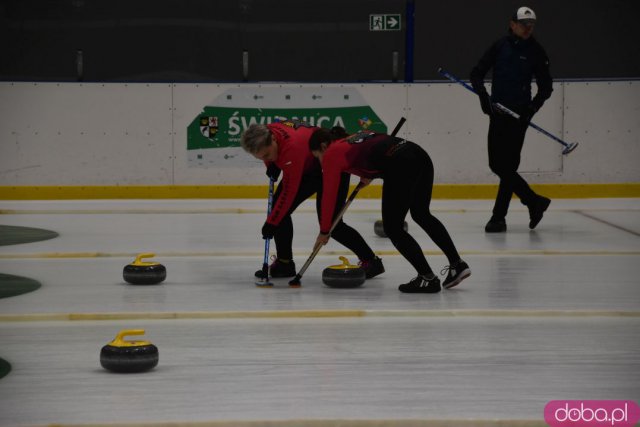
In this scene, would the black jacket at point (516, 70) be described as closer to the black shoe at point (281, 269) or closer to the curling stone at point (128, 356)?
the black shoe at point (281, 269)

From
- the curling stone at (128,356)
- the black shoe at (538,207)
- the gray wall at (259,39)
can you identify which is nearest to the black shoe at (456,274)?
the curling stone at (128,356)

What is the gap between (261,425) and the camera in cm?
417

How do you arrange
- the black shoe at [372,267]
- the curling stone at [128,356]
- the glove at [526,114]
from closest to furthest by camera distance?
the curling stone at [128,356] < the black shoe at [372,267] < the glove at [526,114]

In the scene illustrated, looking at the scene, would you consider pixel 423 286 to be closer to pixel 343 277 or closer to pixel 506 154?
pixel 343 277

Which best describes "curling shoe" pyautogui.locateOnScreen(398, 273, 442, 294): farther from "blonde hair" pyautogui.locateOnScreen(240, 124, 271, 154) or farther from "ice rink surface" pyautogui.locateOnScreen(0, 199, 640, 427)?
"blonde hair" pyautogui.locateOnScreen(240, 124, 271, 154)

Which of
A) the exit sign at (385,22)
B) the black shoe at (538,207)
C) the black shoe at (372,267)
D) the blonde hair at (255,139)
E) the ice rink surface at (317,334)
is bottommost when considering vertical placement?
the ice rink surface at (317,334)

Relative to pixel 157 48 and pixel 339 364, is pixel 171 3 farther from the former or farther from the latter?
pixel 339 364

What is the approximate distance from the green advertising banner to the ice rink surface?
275cm

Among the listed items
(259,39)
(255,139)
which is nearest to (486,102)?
(255,139)

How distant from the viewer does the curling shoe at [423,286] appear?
7059 mm

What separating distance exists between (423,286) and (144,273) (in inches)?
66.5

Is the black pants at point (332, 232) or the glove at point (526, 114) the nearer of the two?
the black pants at point (332, 232)

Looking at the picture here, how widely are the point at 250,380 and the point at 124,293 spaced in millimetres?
2408

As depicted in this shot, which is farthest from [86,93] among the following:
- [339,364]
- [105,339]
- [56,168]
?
[339,364]
